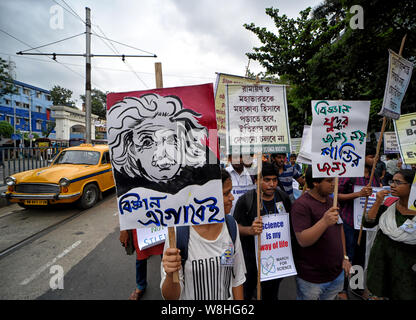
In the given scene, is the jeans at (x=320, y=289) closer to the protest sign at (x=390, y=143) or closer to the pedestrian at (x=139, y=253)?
the pedestrian at (x=139, y=253)

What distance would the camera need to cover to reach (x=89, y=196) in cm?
632

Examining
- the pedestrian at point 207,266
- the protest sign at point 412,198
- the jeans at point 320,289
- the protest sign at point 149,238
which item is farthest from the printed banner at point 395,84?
the protest sign at point 149,238

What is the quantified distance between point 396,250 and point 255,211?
1.40m

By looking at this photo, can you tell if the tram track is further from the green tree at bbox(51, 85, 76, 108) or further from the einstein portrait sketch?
the green tree at bbox(51, 85, 76, 108)

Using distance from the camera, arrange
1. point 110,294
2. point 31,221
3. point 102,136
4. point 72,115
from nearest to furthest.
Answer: point 110,294 → point 31,221 → point 72,115 → point 102,136

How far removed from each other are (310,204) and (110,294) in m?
2.67

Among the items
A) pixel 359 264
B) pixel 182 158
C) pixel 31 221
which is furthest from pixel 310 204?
pixel 31 221

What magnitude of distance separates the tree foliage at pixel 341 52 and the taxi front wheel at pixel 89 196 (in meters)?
8.23

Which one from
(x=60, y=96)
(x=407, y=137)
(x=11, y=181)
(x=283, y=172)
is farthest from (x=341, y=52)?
(x=60, y=96)

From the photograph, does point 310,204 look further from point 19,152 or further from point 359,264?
point 19,152

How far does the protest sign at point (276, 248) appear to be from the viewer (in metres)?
2.03

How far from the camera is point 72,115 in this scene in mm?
35656

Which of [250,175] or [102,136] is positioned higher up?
[102,136]

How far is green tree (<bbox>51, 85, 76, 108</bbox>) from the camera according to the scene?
144ft
